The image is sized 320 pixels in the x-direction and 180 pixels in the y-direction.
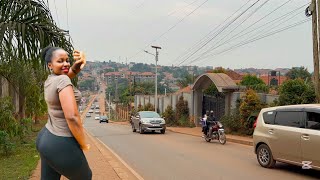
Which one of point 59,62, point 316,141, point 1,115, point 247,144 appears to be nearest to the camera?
point 59,62

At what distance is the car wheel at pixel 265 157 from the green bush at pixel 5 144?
7314mm

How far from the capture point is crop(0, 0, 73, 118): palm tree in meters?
5.96

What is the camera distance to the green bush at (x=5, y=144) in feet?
41.4

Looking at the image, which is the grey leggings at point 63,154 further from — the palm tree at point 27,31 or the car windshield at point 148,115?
the car windshield at point 148,115

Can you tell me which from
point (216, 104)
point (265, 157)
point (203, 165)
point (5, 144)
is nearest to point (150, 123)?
point (216, 104)

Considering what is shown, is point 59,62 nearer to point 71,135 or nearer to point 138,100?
point 71,135

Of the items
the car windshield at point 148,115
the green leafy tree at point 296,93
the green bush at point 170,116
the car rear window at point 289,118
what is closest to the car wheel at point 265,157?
the car rear window at point 289,118

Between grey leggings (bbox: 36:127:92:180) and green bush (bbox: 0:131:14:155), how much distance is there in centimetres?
977

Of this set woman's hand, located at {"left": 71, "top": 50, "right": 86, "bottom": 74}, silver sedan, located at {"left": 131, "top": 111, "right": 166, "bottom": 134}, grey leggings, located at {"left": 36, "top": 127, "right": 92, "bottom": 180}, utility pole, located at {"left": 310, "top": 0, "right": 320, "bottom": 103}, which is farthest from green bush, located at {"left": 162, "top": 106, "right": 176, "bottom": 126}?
grey leggings, located at {"left": 36, "top": 127, "right": 92, "bottom": 180}

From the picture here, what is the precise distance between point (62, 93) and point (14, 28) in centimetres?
295

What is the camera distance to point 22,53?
6016 millimetres

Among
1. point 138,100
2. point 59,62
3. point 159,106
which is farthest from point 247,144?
point 138,100

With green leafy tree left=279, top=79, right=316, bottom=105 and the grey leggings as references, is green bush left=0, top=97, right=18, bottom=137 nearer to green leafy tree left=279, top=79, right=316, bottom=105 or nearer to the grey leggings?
green leafy tree left=279, top=79, right=316, bottom=105

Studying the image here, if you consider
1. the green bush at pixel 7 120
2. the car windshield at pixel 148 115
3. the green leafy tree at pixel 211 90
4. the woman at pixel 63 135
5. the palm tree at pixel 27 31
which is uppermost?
the palm tree at pixel 27 31
